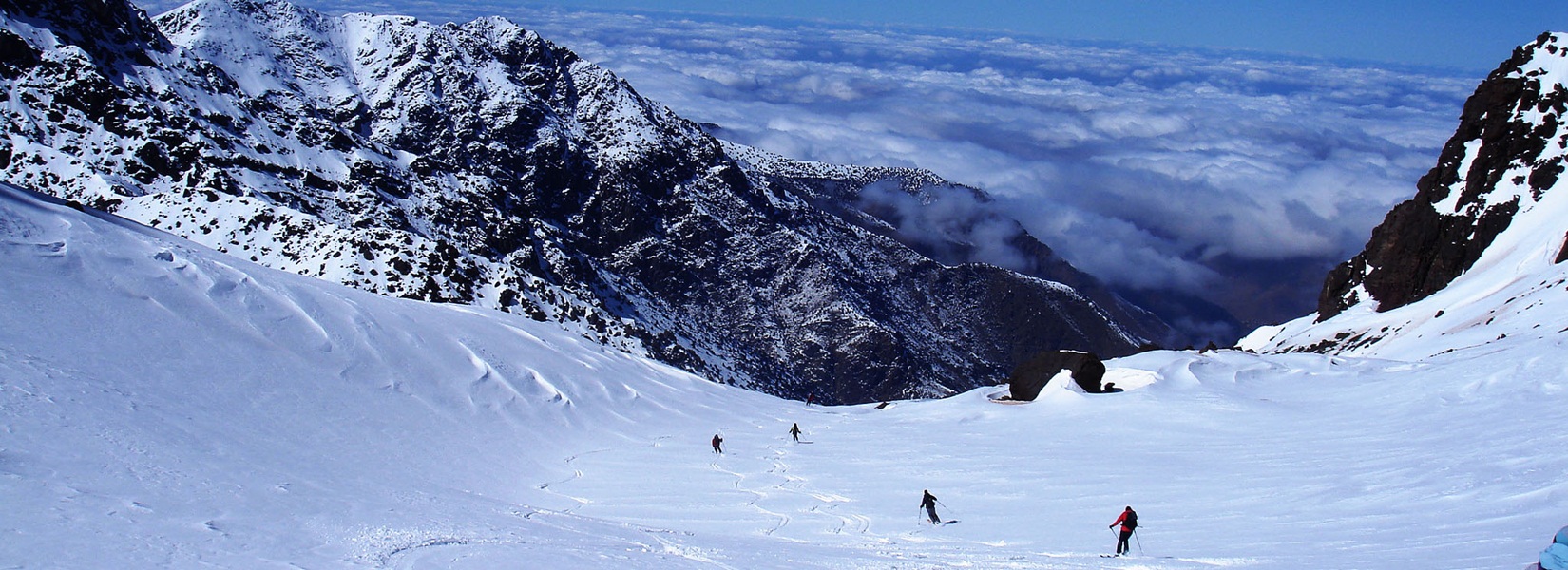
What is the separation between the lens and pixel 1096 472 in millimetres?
36969

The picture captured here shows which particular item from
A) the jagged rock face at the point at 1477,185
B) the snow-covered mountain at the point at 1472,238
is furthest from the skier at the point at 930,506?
the jagged rock face at the point at 1477,185

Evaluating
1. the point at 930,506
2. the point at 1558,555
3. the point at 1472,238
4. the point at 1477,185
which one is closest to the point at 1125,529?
the point at 930,506

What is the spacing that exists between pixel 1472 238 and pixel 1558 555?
364 ft

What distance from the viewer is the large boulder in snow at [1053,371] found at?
195ft

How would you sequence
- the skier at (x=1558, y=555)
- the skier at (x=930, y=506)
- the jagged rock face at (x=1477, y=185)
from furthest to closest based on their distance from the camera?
the jagged rock face at (x=1477, y=185), the skier at (x=930, y=506), the skier at (x=1558, y=555)

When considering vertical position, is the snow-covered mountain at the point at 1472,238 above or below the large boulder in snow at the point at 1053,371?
above

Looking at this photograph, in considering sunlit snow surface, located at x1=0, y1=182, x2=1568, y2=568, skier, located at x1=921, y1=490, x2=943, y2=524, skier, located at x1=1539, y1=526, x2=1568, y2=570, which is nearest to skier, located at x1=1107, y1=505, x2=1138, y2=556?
sunlit snow surface, located at x1=0, y1=182, x2=1568, y2=568

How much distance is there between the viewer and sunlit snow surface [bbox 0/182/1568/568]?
2269 centimetres

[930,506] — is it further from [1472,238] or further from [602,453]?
[1472,238]

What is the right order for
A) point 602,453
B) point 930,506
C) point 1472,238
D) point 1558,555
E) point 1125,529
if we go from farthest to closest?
point 1472,238 → point 602,453 → point 930,506 → point 1125,529 → point 1558,555

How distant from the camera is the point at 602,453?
48656 mm

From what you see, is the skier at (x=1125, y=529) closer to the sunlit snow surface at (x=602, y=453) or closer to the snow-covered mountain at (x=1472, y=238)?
the sunlit snow surface at (x=602, y=453)

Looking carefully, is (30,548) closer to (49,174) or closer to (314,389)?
(314,389)

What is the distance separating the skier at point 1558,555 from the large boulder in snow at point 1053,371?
4633cm
